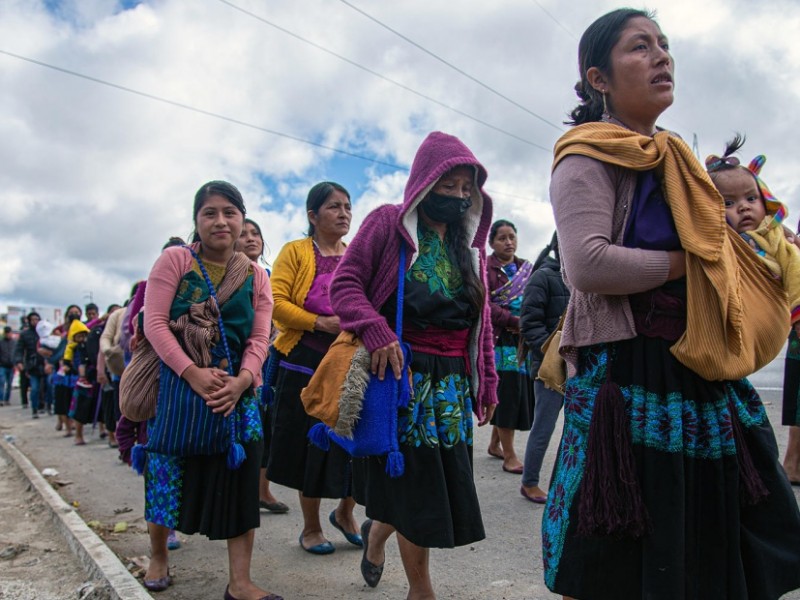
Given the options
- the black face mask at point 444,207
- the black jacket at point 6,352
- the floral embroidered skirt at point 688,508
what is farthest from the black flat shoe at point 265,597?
the black jacket at point 6,352

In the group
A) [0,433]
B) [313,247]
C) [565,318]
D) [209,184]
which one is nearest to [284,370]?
[313,247]

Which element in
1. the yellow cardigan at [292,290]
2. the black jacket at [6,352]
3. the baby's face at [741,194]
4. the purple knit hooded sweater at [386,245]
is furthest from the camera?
the black jacket at [6,352]

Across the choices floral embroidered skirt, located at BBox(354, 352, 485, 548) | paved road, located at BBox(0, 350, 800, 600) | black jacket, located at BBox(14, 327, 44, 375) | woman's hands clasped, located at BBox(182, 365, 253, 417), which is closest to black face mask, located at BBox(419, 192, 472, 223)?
floral embroidered skirt, located at BBox(354, 352, 485, 548)

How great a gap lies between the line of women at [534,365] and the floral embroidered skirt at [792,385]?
1.69 meters

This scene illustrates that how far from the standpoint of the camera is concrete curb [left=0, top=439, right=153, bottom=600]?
3.02 metres

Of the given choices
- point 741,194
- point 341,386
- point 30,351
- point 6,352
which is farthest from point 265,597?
point 6,352

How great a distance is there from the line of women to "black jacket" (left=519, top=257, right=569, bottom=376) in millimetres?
18

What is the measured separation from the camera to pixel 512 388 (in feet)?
19.3

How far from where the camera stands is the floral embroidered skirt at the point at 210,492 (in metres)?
3.14

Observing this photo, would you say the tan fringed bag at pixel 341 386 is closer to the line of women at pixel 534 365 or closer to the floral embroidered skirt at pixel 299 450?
the line of women at pixel 534 365

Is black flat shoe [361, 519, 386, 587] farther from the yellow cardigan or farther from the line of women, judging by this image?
the yellow cardigan

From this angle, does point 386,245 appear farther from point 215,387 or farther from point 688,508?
point 688,508

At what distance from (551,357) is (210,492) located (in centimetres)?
A: 186

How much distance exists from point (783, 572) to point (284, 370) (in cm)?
305
